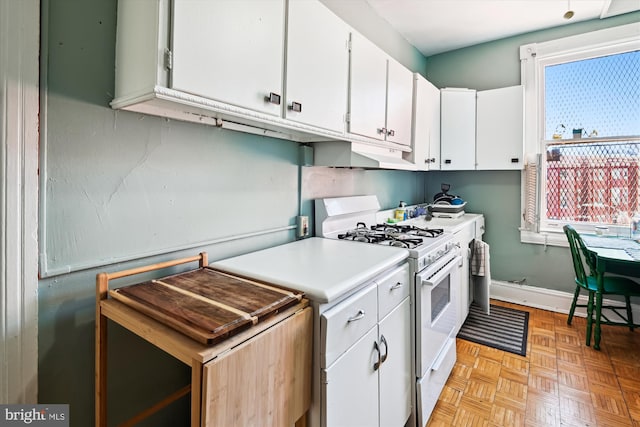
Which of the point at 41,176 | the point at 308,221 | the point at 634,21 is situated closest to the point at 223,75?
the point at 41,176

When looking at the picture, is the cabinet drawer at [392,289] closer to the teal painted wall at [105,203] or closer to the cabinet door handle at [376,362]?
the cabinet door handle at [376,362]

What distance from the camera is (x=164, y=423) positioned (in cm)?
137

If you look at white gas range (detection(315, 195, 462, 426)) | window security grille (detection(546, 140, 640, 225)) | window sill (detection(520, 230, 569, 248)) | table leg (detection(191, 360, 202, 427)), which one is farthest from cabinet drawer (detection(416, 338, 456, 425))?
window security grille (detection(546, 140, 640, 225))

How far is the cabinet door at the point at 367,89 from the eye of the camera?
6.02 feet

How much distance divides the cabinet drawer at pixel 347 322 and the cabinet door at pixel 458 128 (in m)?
2.53

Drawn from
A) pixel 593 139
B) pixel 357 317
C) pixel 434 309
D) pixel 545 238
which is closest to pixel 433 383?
pixel 434 309

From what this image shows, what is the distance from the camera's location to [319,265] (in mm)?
1400

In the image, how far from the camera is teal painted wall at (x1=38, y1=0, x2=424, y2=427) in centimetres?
102

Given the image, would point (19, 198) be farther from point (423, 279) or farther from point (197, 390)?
point (423, 279)

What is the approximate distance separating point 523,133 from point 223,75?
10.3 feet

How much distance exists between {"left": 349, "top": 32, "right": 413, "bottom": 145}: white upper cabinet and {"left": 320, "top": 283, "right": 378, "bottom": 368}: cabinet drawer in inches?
39.8

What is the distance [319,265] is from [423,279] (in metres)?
0.60
